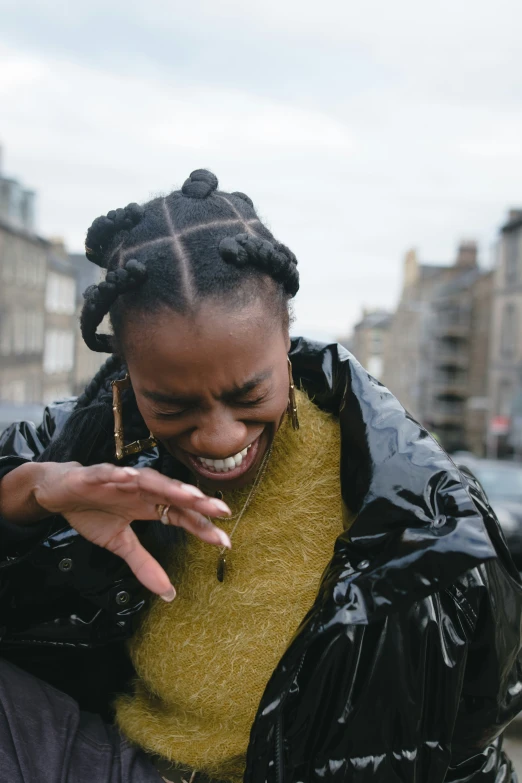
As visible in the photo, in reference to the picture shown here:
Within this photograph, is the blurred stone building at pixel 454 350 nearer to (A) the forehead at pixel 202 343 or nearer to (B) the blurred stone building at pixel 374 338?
(B) the blurred stone building at pixel 374 338

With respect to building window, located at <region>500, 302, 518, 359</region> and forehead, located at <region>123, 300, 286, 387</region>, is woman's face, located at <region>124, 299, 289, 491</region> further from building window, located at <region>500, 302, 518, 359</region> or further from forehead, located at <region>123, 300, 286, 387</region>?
building window, located at <region>500, 302, 518, 359</region>

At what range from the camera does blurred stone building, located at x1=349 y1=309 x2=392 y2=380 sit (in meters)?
55.3

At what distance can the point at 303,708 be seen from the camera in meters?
1.56

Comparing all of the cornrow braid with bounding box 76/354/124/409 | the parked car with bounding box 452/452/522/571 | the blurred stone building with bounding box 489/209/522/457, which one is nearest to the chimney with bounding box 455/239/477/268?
the blurred stone building with bounding box 489/209/522/457

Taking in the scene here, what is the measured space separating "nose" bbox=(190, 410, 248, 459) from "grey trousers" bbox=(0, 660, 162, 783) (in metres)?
0.72

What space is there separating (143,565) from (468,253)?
1642 inches

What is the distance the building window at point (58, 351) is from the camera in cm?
3434

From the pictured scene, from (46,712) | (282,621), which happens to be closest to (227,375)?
(282,621)

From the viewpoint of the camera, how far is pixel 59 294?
35.8 meters

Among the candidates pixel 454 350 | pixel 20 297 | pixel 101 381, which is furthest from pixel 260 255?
pixel 454 350

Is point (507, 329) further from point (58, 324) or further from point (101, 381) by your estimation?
point (101, 381)

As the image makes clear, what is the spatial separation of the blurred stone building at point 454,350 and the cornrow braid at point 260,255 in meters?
36.6

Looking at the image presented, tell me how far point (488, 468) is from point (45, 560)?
8.31 metres

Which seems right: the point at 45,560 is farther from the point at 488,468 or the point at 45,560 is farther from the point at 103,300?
the point at 488,468
